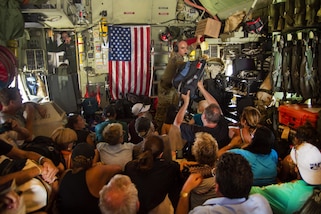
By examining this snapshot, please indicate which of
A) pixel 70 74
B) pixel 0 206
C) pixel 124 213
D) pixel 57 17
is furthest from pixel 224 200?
pixel 70 74

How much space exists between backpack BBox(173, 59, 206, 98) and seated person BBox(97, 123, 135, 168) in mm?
1491

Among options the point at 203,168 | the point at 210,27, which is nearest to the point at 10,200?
the point at 203,168

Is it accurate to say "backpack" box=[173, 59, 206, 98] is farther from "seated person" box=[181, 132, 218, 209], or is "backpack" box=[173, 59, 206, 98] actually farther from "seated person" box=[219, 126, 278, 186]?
"seated person" box=[181, 132, 218, 209]

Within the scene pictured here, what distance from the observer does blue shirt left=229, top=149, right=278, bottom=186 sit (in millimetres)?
2582

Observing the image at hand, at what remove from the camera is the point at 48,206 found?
2275 mm

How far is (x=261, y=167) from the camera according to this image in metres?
2.59

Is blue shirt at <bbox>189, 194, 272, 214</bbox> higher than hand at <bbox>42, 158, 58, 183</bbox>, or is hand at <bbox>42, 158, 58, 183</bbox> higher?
blue shirt at <bbox>189, 194, 272, 214</bbox>

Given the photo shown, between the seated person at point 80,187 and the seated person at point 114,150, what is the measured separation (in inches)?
27.3

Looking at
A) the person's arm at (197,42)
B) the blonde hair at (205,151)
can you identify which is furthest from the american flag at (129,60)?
the blonde hair at (205,151)

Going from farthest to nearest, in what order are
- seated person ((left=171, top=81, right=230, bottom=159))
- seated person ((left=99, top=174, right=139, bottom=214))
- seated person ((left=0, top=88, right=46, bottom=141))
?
seated person ((left=0, top=88, right=46, bottom=141)) → seated person ((left=171, top=81, right=230, bottom=159)) → seated person ((left=99, top=174, right=139, bottom=214))

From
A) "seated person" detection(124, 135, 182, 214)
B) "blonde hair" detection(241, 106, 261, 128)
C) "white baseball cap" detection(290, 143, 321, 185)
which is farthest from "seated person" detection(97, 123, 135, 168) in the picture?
"white baseball cap" detection(290, 143, 321, 185)

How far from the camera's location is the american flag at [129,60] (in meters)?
6.50

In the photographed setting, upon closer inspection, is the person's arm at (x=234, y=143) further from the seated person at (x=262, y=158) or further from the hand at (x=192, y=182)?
the hand at (x=192, y=182)

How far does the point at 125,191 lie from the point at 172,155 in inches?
59.8
